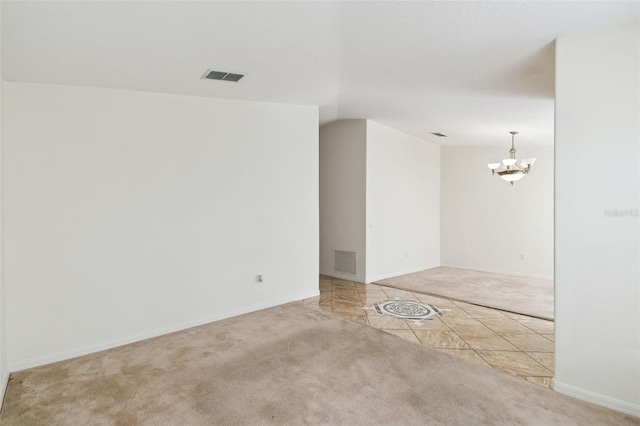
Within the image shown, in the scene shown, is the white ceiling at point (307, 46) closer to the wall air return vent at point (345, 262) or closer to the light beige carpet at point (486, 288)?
the light beige carpet at point (486, 288)

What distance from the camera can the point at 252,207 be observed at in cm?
451

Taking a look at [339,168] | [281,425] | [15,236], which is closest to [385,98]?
[339,168]

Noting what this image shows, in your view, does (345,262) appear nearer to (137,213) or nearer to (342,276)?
(342,276)

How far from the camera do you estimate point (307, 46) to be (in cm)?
292

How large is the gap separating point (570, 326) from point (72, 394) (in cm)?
361

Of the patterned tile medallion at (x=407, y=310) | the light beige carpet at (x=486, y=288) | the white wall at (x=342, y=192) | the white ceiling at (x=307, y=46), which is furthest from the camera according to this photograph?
the white wall at (x=342, y=192)

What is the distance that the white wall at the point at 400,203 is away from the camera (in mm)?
6090

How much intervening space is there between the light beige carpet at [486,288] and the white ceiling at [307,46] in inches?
103

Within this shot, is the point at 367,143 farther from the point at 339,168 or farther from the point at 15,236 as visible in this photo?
the point at 15,236

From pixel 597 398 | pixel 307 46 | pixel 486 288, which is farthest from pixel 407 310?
pixel 307 46

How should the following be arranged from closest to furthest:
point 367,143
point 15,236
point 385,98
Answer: point 15,236
point 385,98
point 367,143

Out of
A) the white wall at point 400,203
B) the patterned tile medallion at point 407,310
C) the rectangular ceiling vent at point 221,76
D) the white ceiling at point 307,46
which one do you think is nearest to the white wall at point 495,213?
the white wall at point 400,203

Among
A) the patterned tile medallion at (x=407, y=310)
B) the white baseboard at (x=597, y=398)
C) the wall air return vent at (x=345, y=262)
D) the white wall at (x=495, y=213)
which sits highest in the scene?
the white wall at (x=495, y=213)

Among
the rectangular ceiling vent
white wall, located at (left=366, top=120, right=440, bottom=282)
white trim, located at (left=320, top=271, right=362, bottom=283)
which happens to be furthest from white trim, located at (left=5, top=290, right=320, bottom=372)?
the rectangular ceiling vent
